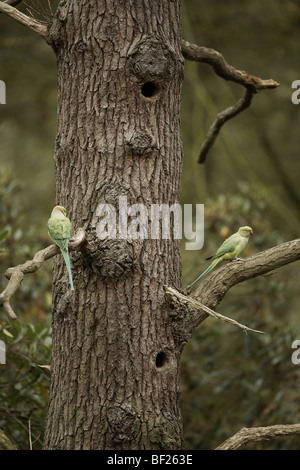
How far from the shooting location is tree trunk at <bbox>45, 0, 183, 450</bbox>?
252cm

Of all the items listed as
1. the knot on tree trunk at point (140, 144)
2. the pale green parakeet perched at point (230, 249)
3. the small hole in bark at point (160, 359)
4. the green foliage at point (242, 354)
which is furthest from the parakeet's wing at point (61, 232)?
the green foliage at point (242, 354)

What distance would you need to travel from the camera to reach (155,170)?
2717mm

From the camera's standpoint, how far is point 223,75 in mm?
3381

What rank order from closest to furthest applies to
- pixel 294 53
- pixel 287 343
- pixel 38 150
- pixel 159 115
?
1. pixel 159 115
2. pixel 287 343
3. pixel 294 53
4. pixel 38 150

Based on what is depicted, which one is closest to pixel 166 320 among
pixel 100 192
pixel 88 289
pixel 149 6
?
pixel 88 289

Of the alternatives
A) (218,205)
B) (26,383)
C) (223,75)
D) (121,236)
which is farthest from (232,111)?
(26,383)

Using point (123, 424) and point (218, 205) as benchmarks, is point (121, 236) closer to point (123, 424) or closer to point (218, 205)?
point (123, 424)

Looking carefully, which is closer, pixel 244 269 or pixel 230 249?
pixel 244 269

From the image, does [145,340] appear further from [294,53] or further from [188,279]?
[294,53]

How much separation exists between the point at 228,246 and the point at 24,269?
1572 mm

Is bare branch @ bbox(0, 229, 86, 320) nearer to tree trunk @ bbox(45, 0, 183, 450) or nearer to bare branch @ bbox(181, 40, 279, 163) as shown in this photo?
tree trunk @ bbox(45, 0, 183, 450)

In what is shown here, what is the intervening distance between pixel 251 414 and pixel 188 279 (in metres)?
1.30

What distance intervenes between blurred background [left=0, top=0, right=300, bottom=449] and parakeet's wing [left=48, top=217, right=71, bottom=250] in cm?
118

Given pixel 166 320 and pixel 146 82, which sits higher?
pixel 146 82
